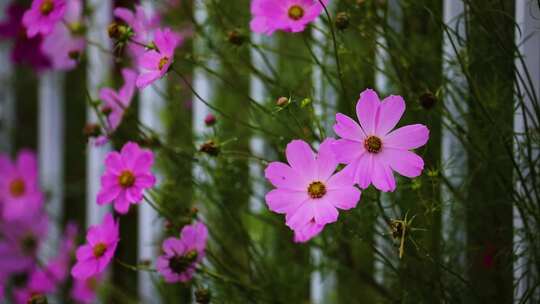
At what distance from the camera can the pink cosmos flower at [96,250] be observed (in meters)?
0.77

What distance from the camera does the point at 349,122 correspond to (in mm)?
Result: 598

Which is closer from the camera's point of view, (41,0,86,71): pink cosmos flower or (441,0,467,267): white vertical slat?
(441,0,467,267): white vertical slat

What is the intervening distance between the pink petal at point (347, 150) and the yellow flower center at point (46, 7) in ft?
1.43

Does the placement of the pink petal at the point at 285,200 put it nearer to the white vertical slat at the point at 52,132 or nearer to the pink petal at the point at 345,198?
the pink petal at the point at 345,198

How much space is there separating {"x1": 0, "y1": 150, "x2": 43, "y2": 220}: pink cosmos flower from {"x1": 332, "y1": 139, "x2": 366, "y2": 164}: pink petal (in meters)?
1.21

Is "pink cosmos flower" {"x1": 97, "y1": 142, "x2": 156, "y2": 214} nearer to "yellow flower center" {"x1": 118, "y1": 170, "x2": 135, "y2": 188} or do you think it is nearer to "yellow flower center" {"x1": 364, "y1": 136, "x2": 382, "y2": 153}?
"yellow flower center" {"x1": 118, "y1": 170, "x2": 135, "y2": 188}

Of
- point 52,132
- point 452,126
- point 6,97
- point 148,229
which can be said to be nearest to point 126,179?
point 452,126

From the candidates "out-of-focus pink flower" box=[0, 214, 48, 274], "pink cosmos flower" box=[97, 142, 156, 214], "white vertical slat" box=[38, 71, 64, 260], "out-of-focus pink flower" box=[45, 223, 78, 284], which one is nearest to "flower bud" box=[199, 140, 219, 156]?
"pink cosmos flower" box=[97, 142, 156, 214]

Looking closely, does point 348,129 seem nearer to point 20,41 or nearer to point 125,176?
point 125,176

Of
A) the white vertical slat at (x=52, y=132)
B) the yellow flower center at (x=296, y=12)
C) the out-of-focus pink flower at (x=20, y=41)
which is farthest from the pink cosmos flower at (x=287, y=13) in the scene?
the white vertical slat at (x=52, y=132)

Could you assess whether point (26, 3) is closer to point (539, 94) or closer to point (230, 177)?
point (230, 177)

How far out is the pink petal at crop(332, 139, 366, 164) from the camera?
1.95ft

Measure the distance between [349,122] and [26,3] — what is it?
199cm

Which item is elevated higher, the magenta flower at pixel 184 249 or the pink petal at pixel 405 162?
the pink petal at pixel 405 162
